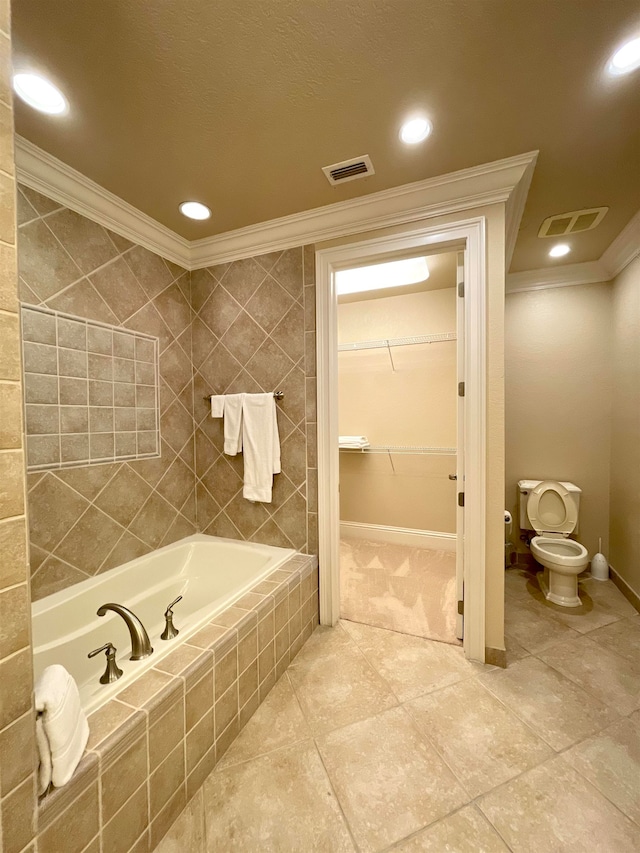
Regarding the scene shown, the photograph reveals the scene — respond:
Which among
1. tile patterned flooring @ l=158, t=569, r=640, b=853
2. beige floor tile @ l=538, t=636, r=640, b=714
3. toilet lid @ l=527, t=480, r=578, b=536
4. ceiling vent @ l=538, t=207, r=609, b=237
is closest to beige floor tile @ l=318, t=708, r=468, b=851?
tile patterned flooring @ l=158, t=569, r=640, b=853

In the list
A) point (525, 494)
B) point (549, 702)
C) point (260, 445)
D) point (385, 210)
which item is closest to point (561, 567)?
point (525, 494)

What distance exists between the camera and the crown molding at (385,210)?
5.24ft

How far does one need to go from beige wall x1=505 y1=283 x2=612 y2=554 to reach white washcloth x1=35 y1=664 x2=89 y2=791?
310 cm

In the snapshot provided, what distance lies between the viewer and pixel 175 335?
2.27m

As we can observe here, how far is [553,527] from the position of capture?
2646 millimetres

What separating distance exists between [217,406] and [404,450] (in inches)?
75.6

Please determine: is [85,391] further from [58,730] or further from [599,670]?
[599,670]

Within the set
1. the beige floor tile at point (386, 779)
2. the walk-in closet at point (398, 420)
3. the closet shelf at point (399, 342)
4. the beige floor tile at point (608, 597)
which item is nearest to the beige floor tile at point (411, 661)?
the beige floor tile at point (386, 779)

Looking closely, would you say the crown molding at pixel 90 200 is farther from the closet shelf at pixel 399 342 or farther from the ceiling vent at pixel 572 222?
the ceiling vent at pixel 572 222

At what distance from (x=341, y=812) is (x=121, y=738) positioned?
2.48ft

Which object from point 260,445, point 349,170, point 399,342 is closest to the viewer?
point 349,170

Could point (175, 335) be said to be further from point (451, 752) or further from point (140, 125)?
point (451, 752)

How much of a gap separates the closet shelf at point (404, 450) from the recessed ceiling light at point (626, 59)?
2.47 m

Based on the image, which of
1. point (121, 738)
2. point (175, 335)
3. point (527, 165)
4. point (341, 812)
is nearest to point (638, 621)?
point (341, 812)
